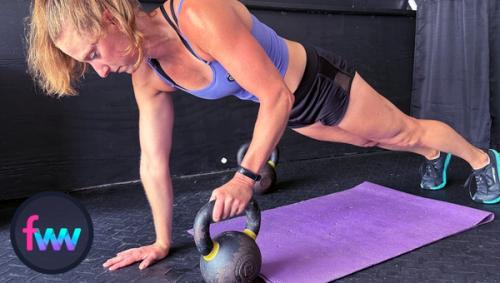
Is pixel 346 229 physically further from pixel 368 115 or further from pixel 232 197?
pixel 232 197

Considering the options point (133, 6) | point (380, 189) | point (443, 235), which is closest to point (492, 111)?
point (380, 189)

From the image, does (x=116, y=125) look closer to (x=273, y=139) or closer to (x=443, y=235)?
(x=273, y=139)

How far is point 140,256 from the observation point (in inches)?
63.0

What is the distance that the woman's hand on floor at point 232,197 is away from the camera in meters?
1.15

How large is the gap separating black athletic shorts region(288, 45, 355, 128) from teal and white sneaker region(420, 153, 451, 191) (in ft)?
3.06

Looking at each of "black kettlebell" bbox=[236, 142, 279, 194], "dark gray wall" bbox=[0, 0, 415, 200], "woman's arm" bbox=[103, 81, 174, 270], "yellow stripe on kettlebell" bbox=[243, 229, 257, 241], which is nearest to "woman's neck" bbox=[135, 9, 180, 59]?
"woman's arm" bbox=[103, 81, 174, 270]

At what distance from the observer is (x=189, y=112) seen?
2.76m

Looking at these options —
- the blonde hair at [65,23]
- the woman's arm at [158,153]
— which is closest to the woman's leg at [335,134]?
the woman's arm at [158,153]

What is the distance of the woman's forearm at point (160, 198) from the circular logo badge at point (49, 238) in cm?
25

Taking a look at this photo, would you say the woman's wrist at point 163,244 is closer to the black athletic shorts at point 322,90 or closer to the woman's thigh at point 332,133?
the black athletic shorts at point 322,90

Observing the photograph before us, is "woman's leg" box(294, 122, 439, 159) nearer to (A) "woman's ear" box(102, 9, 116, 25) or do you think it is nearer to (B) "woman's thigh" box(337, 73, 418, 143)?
(B) "woman's thigh" box(337, 73, 418, 143)

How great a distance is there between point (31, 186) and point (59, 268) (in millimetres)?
1105

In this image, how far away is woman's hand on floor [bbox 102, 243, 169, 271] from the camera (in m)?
1.56

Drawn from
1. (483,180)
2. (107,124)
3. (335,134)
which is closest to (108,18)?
(335,134)
